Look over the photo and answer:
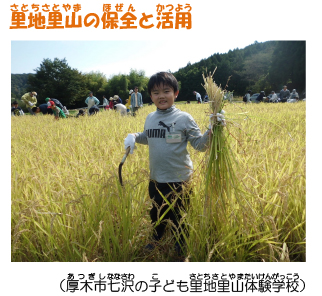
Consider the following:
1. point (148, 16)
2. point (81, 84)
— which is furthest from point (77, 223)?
point (81, 84)

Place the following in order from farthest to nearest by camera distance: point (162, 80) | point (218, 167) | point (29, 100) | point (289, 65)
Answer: point (289, 65) → point (29, 100) → point (162, 80) → point (218, 167)

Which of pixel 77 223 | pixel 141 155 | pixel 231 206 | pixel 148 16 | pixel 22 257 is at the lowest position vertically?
pixel 22 257

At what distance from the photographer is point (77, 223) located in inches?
53.2

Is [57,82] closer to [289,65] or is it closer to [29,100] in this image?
[29,100]

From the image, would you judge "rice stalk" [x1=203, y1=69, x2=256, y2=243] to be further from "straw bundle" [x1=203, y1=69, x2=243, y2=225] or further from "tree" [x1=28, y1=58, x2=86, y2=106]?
"tree" [x1=28, y1=58, x2=86, y2=106]

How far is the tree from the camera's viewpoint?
93.0 ft

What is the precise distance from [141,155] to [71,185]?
836mm

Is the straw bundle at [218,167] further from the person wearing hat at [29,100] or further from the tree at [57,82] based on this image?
the tree at [57,82]

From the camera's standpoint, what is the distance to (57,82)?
95.3 ft

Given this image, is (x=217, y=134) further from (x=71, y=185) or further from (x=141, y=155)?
(x=141, y=155)

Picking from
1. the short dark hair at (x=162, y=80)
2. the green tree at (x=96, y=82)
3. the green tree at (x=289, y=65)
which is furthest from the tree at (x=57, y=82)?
the short dark hair at (x=162, y=80)

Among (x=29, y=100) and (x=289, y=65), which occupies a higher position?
(x=289, y=65)

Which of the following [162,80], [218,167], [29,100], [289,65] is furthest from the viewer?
[289,65]

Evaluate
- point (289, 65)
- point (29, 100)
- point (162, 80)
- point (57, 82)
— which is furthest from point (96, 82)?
point (162, 80)
